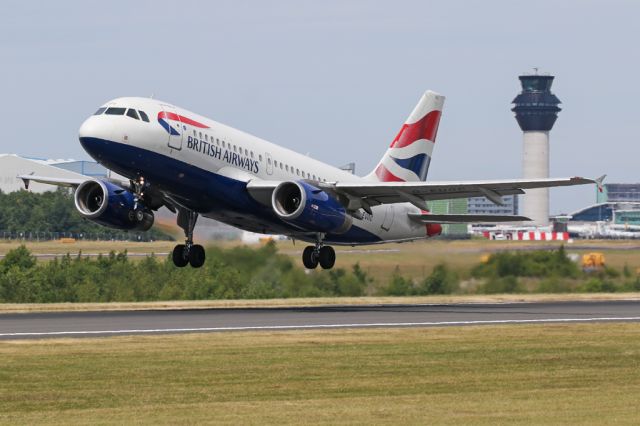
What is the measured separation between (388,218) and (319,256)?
197 inches

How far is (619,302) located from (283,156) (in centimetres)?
1517

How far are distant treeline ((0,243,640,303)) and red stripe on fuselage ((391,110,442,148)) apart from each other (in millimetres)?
5812

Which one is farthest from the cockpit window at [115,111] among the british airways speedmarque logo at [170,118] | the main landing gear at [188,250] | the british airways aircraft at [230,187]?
the main landing gear at [188,250]

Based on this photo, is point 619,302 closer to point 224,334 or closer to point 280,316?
point 280,316

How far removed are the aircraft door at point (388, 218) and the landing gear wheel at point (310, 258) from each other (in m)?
4.35

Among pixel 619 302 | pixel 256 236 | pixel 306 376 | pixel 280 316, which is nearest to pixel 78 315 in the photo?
pixel 280 316

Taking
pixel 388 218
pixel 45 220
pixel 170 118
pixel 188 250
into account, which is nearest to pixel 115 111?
pixel 170 118

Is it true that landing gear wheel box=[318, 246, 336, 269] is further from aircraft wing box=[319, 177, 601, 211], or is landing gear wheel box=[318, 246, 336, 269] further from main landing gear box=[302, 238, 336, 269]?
aircraft wing box=[319, 177, 601, 211]

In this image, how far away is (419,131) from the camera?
190 feet

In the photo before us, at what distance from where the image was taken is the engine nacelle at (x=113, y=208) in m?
47.6

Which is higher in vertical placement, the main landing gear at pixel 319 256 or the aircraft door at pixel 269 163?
the aircraft door at pixel 269 163

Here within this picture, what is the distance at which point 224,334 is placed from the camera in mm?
35562

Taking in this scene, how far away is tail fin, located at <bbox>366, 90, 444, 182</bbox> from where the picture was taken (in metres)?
56.3

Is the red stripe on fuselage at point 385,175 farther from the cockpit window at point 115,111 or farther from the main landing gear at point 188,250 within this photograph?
the cockpit window at point 115,111
